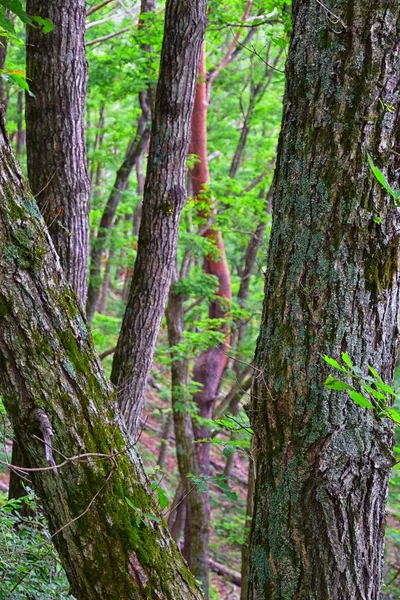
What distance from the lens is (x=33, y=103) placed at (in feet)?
13.1

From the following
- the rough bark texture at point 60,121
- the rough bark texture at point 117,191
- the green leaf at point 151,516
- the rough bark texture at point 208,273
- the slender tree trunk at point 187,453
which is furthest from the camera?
the rough bark texture at point 117,191

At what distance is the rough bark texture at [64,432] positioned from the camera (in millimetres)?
1774

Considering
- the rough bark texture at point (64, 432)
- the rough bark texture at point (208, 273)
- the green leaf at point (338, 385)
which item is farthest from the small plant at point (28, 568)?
the rough bark texture at point (208, 273)

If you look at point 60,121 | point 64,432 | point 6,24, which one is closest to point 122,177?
point 60,121

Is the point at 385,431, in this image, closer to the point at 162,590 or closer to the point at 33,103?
the point at 162,590

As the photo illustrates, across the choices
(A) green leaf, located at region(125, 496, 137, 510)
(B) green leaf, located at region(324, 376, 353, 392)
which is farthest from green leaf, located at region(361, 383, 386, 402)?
(A) green leaf, located at region(125, 496, 137, 510)

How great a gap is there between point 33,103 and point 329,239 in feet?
9.71

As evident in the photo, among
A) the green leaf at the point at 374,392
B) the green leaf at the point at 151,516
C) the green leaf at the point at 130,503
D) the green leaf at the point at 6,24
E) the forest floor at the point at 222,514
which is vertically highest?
the green leaf at the point at 6,24

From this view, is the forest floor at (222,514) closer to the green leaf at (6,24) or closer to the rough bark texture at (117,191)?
the rough bark texture at (117,191)

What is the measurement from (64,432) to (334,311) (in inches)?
37.0

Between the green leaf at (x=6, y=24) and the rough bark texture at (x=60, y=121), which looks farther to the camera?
the rough bark texture at (x=60, y=121)

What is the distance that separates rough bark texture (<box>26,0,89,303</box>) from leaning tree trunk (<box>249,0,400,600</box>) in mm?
2427

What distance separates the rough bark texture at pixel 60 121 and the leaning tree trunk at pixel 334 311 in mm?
2427

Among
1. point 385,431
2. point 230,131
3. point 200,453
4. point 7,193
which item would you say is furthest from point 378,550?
point 230,131
